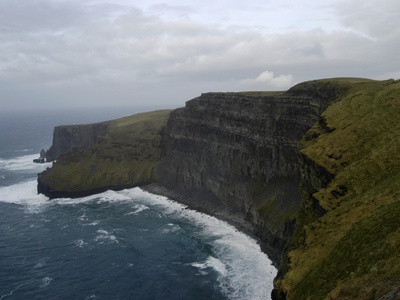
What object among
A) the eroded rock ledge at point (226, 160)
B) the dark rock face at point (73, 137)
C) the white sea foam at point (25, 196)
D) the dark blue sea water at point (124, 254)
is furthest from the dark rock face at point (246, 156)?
the dark rock face at point (73, 137)

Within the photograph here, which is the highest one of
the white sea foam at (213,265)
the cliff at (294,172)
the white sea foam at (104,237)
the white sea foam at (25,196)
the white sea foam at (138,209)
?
the cliff at (294,172)

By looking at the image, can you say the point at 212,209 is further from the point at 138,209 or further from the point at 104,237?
the point at 104,237

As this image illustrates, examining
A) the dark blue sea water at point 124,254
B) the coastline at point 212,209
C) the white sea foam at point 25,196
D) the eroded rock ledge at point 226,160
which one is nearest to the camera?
the dark blue sea water at point 124,254

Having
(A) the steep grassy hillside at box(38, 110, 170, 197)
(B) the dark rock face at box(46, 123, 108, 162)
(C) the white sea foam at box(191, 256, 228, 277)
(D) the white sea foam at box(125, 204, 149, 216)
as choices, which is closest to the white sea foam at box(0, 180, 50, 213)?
(A) the steep grassy hillside at box(38, 110, 170, 197)

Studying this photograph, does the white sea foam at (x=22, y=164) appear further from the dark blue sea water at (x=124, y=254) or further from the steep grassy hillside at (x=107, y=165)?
the dark blue sea water at (x=124, y=254)

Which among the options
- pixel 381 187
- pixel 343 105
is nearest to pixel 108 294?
pixel 381 187

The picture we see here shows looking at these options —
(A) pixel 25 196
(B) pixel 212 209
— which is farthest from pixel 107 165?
(B) pixel 212 209
